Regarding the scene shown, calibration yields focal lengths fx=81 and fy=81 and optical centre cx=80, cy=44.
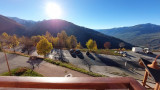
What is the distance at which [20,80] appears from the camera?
81 centimetres

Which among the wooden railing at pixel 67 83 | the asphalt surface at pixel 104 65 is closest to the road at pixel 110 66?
the asphalt surface at pixel 104 65

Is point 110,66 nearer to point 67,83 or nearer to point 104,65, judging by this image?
point 104,65

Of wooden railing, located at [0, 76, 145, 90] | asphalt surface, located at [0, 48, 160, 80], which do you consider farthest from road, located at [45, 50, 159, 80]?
wooden railing, located at [0, 76, 145, 90]

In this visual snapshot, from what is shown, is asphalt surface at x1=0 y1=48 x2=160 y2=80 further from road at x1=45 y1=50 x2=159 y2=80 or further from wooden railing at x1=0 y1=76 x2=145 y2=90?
wooden railing at x1=0 y1=76 x2=145 y2=90

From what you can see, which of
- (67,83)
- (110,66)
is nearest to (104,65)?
(110,66)

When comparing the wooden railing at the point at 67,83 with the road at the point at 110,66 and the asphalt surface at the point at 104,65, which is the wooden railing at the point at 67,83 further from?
the road at the point at 110,66

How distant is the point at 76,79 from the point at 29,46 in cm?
3168

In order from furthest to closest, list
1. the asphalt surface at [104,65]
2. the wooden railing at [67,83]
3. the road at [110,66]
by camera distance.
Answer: the road at [110,66] → the asphalt surface at [104,65] → the wooden railing at [67,83]

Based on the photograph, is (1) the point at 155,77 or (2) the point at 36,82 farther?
(1) the point at 155,77

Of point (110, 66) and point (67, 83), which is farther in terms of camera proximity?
point (110, 66)

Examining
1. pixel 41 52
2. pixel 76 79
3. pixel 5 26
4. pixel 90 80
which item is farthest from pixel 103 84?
pixel 5 26

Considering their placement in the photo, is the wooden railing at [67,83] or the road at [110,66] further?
the road at [110,66]

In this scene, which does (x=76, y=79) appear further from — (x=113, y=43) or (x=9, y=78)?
(x=113, y=43)

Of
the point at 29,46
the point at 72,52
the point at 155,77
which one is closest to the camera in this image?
the point at 155,77
